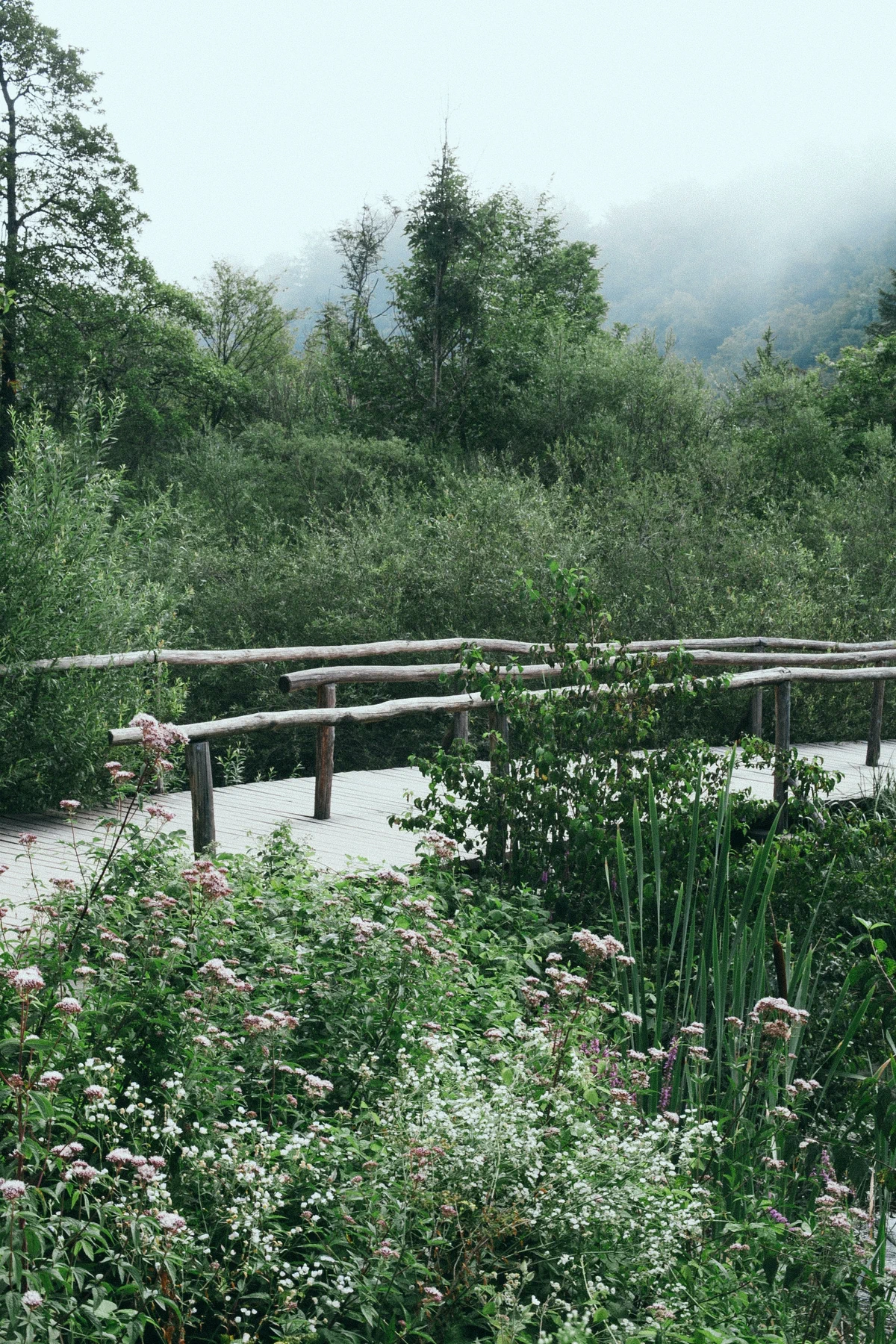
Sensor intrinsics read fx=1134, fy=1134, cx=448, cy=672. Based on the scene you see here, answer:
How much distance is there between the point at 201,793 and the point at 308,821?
2.02m

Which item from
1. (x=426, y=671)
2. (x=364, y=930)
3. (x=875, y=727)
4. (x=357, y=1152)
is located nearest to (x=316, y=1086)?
(x=357, y=1152)

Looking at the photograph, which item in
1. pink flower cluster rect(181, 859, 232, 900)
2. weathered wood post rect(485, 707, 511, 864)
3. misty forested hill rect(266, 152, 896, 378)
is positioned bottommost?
weathered wood post rect(485, 707, 511, 864)

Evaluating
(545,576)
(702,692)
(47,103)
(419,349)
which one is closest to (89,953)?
(702,692)

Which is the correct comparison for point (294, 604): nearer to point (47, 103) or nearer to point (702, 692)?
point (702, 692)

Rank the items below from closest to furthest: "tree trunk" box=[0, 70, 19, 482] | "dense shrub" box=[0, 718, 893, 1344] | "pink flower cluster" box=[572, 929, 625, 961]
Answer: "dense shrub" box=[0, 718, 893, 1344] < "pink flower cluster" box=[572, 929, 625, 961] < "tree trunk" box=[0, 70, 19, 482]

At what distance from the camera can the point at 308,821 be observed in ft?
23.1

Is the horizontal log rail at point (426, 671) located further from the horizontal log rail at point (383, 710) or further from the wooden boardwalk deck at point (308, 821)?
the wooden boardwalk deck at point (308, 821)

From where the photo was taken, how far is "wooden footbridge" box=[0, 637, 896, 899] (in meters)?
5.50

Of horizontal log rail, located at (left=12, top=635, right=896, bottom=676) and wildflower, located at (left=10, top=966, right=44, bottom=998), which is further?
horizontal log rail, located at (left=12, top=635, right=896, bottom=676)

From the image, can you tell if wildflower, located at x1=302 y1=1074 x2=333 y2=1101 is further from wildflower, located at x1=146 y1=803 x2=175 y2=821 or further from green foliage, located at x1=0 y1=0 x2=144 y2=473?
green foliage, located at x1=0 y1=0 x2=144 y2=473

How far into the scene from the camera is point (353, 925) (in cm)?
382

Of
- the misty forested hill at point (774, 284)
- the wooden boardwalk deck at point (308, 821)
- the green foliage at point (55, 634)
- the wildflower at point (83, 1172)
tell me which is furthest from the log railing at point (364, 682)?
the misty forested hill at point (774, 284)

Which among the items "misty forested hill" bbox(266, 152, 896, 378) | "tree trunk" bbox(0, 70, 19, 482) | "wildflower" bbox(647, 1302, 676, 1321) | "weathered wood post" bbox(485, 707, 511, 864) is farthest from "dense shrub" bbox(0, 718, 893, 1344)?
"misty forested hill" bbox(266, 152, 896, 378)

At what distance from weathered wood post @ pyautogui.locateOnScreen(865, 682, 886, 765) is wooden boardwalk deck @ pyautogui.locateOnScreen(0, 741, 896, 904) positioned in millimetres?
234
